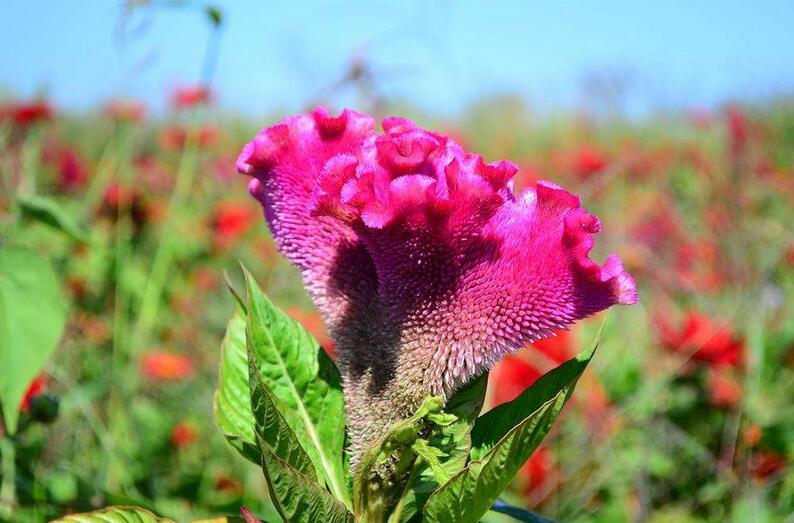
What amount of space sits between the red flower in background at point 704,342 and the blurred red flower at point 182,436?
1.31 metres

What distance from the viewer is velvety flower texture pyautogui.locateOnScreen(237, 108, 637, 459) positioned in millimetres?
574

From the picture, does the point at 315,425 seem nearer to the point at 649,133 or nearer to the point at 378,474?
the point at 378,474

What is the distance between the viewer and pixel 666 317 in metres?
2.41

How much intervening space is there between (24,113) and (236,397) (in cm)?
210

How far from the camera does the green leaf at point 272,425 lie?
0.58 m

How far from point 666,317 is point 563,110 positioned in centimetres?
1074

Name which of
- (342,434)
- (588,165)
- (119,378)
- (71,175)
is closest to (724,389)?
(119,378)

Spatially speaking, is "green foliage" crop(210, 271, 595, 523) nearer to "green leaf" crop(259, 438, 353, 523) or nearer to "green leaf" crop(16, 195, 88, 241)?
"green leaf" crop(259, 438, 353, 523)

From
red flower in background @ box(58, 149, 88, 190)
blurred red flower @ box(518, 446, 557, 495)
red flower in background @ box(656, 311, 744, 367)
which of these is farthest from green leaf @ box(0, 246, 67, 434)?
red flower in background @ box(58, 149, 88, 190)

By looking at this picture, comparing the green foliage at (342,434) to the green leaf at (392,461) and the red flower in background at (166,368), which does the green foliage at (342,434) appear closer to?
the green leaf at (392,461)

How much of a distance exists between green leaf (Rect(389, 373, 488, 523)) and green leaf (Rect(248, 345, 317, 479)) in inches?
3.8

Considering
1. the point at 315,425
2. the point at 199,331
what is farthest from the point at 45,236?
the point at 315,425

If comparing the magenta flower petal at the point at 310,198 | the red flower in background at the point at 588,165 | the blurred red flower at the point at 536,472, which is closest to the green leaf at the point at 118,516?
the magenta flower petal at the point at 310,198

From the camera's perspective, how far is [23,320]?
31.4 inches
